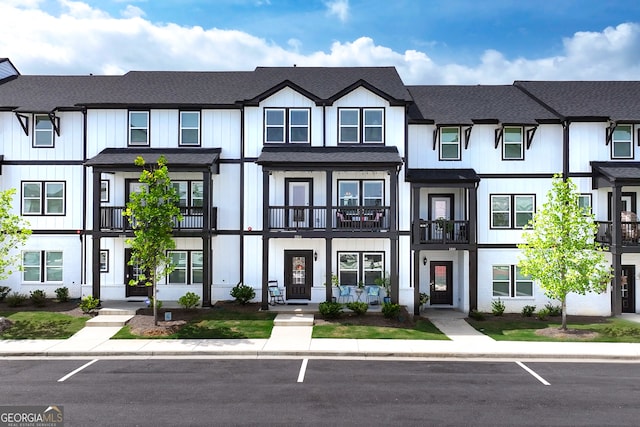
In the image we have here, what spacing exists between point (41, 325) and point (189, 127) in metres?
10.5

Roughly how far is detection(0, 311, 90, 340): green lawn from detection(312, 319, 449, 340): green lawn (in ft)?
30.9

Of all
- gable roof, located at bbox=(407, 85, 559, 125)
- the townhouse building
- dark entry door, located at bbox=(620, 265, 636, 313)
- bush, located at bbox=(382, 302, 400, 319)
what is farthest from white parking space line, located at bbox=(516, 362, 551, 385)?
gable roof, located at bbox=(407, 85, 559, 125)

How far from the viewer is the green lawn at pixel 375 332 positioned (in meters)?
17.0

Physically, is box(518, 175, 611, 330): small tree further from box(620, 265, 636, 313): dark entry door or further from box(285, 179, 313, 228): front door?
box(285, 179, 313, 228): front door

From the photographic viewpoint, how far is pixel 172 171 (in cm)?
2077

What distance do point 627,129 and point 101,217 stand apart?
24966 mm

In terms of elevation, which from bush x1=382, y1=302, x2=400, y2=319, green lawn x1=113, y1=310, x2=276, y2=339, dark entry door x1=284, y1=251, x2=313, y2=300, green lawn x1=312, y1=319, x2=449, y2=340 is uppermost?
dark entry door x1=284, y1=251, x2=313, y2=300

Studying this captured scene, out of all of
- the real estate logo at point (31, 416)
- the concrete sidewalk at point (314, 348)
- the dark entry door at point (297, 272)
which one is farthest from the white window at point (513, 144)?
the real estate logo at point (31, 416)

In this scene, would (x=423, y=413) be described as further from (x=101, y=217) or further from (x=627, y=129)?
(x=627, y=129)

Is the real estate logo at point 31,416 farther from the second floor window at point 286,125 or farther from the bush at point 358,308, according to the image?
the second floor window at point 286,125

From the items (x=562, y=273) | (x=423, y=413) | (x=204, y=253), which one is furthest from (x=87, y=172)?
(x=562, y=273)

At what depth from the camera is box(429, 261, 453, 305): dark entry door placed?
75.4 ft

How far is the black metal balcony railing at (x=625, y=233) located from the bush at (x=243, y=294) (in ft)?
52.7

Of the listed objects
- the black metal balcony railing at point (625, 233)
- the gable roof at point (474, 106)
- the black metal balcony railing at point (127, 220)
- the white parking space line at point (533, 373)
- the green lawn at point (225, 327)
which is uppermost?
the gable roof at point (474, 106)
